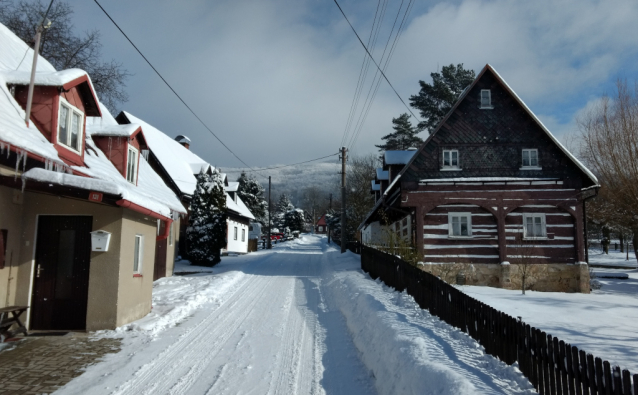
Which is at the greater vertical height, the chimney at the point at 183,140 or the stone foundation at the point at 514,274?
the chimney at the point at 183,140

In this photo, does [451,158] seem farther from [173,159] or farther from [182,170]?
[173,159]

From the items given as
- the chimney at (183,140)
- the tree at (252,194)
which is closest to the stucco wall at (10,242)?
the chimney at (183,140)

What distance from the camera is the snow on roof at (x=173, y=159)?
26.3 meters

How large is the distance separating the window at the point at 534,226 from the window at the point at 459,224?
8.56 feet

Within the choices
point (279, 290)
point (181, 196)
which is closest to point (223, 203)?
point (181, 196)

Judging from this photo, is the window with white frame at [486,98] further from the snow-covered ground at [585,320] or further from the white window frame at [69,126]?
the white window frame at [69,126]

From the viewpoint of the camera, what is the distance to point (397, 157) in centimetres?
2600

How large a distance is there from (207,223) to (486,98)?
15652mm

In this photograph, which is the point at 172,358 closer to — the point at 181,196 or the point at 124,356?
the point at 124,356

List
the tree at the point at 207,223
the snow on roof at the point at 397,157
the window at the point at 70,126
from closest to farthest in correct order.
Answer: the window at the point at 70,126 → the tree at the point at 207,223 → the snow on roof at the point at 397,157

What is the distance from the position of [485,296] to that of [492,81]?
11175 mm

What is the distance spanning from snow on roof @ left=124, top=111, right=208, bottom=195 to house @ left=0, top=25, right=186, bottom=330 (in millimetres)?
15189

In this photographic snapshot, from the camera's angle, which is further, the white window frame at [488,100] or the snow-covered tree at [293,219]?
the snow-covered tree at [293,219]

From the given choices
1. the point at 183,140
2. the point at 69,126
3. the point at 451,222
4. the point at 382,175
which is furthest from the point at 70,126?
the point at 183,140
